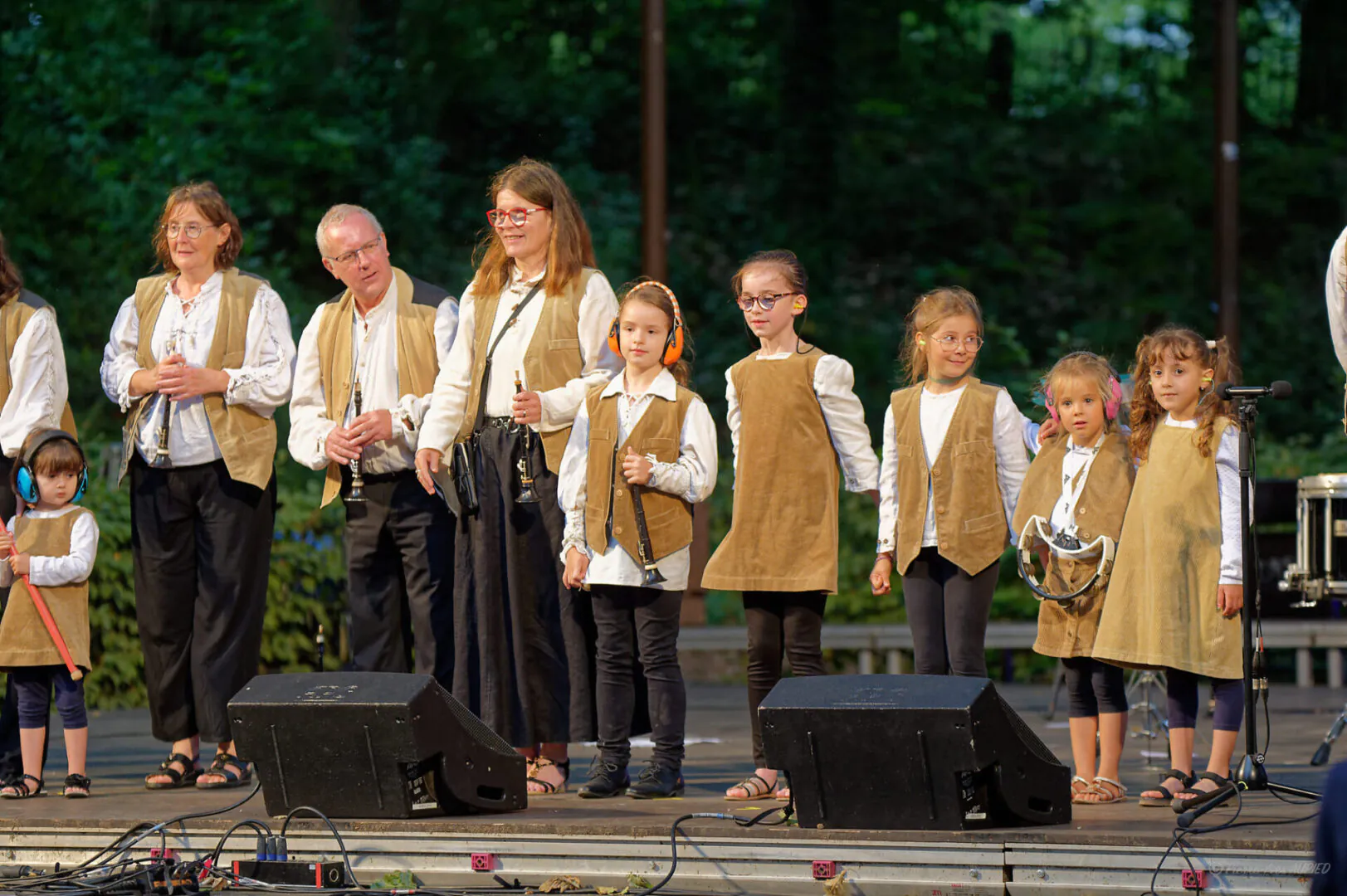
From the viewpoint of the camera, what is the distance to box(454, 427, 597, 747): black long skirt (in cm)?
593

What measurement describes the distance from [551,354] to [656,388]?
397 millimetres

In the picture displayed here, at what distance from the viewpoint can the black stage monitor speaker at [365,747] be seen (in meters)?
5.23

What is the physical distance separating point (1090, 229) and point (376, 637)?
1265cm

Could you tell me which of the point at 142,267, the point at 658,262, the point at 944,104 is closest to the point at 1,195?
the point at 142,267

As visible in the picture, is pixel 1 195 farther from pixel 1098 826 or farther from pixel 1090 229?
pixel 1098 826

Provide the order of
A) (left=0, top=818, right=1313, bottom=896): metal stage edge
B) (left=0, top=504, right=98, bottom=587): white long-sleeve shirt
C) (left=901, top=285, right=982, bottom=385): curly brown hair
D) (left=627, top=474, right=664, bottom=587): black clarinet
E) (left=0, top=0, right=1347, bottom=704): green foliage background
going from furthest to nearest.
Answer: (left=0, top=0, right=1347, bottom=704): green foliage background, (left=0, top=504, right=98, bottom=587): white long-sleeve shirt, (left=901, top=285, right=982, bottom=385): curly brown hair, (left=627, top=474, right=664, bottom=587): black clarinet, (left=0, top=818, right=1313, bottom=896): metal stage edge


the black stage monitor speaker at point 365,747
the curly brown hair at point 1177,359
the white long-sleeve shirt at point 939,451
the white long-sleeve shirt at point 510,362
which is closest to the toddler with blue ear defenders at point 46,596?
the black stage monitor speaker at point 365,747

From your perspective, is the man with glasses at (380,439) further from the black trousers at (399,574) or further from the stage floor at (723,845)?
the stage floor at (723,845)

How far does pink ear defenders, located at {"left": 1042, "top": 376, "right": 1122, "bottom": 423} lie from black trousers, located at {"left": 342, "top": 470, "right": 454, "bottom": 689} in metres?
1.97

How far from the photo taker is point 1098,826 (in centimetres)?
510

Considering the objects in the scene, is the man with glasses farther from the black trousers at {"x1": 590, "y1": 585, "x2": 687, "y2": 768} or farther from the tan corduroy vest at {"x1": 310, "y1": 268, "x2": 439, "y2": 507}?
the black trousers at {"x1": 590, "y1": 585, "x2": 687, "y2": 768}

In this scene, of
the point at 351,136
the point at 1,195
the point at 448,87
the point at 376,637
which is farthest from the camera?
the point at 448,87

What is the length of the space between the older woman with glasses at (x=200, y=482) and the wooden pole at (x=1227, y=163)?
23.2 feet

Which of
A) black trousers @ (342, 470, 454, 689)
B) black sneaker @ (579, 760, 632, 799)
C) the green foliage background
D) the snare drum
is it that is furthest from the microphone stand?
the green foliage background
